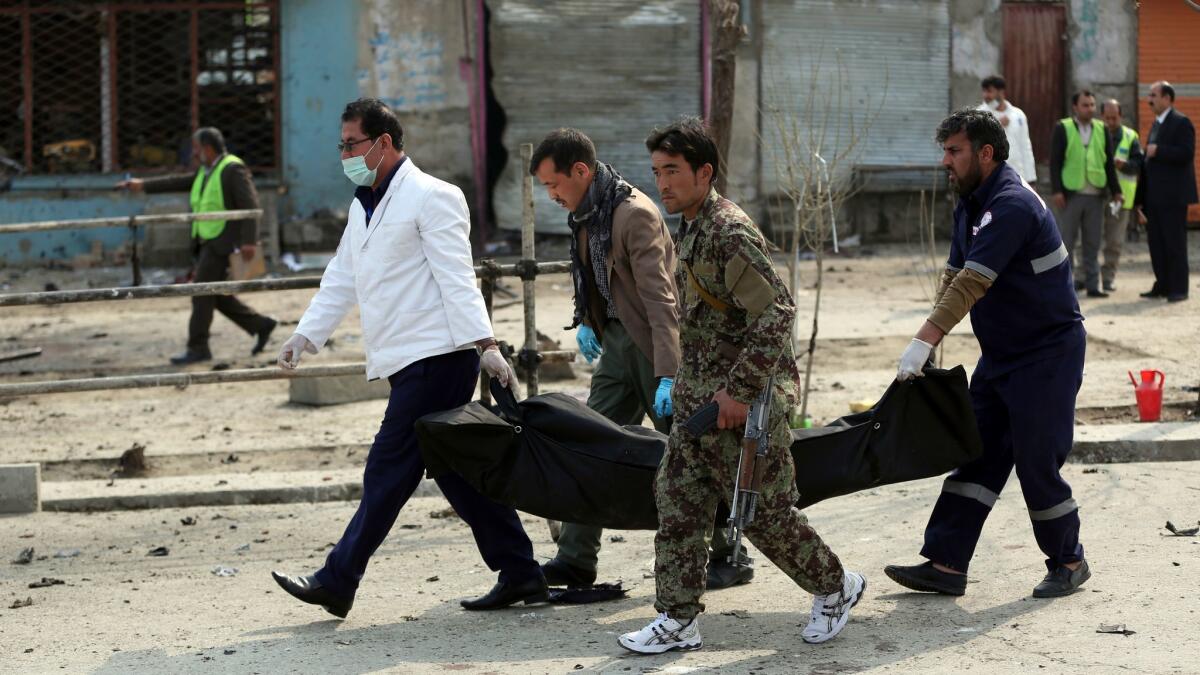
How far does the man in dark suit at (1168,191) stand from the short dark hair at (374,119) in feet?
30.1

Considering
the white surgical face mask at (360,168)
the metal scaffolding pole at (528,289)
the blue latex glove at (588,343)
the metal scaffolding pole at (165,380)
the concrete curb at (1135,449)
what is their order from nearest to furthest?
the white surgical face mask at (360,168) → the blue latex glove at (588,343) → the metal scaffolding pole at (528,289) → the metal scaffolding pole at (165,380) → the concrete curb at (1135,449)

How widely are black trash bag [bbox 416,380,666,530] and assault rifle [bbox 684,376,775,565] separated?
2.12 ft

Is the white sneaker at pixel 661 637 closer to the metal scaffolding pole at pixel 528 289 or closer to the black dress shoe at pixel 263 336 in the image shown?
the metal scaffolding pole at pixel 528 289

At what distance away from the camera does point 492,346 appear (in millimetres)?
5184

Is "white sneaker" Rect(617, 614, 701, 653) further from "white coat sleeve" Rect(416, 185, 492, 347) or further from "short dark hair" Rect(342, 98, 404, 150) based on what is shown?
"short dark hair" Rect(342, 98, 404, 150)

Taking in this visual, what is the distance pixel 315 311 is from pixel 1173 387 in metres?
5.92

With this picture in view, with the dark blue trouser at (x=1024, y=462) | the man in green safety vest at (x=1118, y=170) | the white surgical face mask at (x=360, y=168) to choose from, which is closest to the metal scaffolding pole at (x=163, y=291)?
the white surgical face mask at (x=360, y=168)

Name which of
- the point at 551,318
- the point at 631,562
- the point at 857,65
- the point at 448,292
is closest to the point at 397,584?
the point at 631,562

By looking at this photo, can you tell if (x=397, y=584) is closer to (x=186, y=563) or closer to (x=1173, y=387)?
(x=186, y=563)

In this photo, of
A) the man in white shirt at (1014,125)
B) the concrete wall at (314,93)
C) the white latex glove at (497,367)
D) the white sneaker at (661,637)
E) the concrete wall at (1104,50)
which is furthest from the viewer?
the concrete wall at (1104,50)

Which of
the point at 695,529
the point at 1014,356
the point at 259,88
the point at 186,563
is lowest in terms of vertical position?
the point at 186,563

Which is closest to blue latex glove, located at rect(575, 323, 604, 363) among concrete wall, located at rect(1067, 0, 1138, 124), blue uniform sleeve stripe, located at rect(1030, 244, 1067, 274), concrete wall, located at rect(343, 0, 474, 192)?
blue uniform sleeve stripe, located at rect(1030, 244, 1067, 274)

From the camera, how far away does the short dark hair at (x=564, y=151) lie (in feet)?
17.8

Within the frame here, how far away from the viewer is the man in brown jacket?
5.36 m
